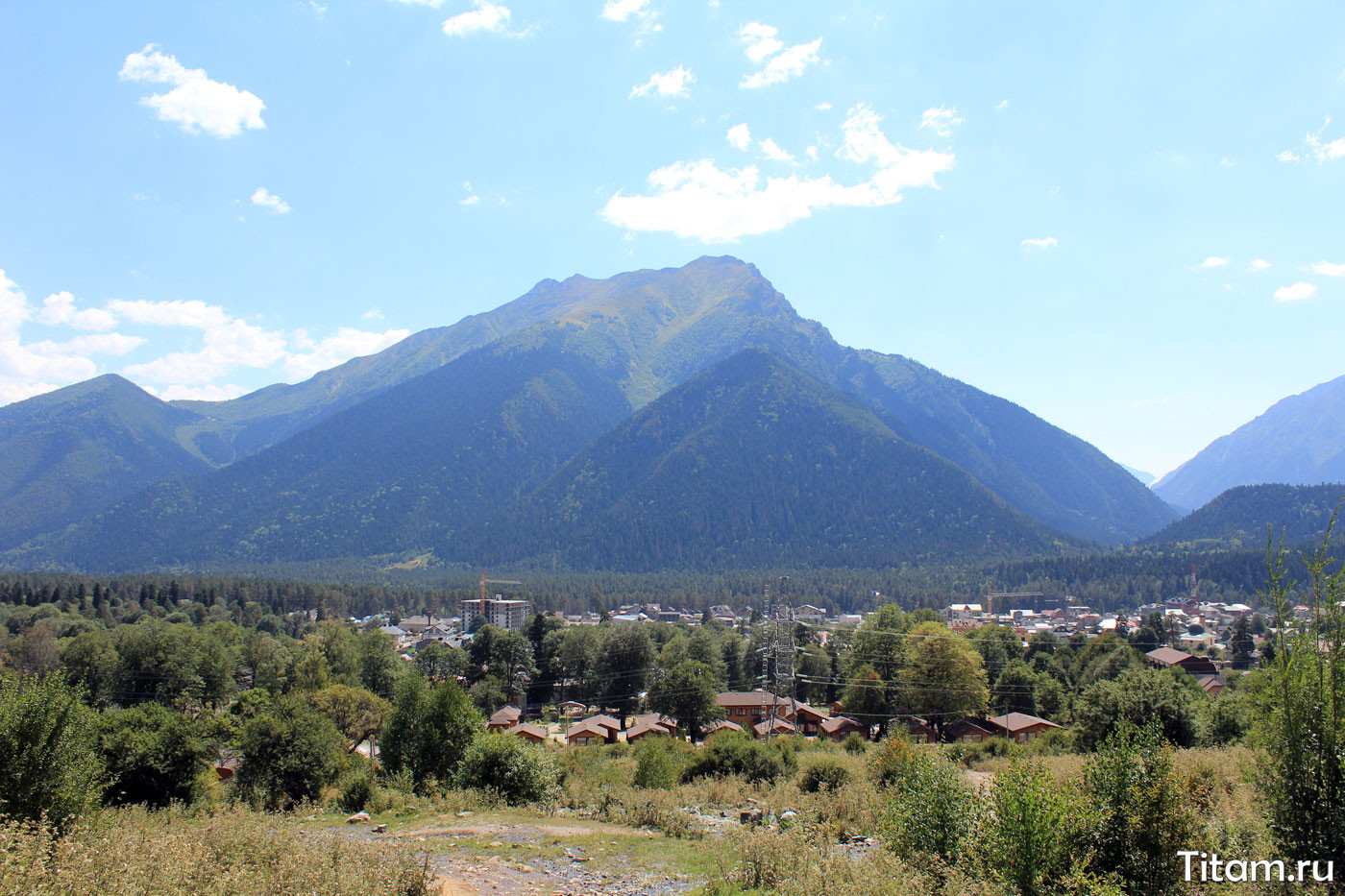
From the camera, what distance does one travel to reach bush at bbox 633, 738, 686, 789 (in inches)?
1153

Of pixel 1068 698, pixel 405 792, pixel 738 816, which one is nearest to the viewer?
pixel 738 816

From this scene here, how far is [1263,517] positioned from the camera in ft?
602

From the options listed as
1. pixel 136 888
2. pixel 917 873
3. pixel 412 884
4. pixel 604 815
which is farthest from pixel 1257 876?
pixel 604 815

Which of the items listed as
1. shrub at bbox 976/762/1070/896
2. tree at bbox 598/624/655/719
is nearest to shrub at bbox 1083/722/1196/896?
shrub at bbox 976/762/1070/896

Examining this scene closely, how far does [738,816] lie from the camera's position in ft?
77.0

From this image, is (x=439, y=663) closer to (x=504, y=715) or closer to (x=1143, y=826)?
(x=504, y=715)

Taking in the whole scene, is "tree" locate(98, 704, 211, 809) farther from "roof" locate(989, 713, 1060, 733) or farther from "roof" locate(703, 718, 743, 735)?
"roof" locate(989, 713, 1060, 733)

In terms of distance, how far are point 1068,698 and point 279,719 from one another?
50.4 m

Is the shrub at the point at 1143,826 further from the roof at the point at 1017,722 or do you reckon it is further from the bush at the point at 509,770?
the roof at the point at 1017,722

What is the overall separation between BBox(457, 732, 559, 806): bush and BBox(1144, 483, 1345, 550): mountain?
178m

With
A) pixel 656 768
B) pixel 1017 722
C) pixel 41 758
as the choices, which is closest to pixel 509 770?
pixel 656 768

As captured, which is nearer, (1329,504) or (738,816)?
(738,816)

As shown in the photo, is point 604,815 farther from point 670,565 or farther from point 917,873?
point 670,565

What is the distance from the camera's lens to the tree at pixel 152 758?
28.2 m
